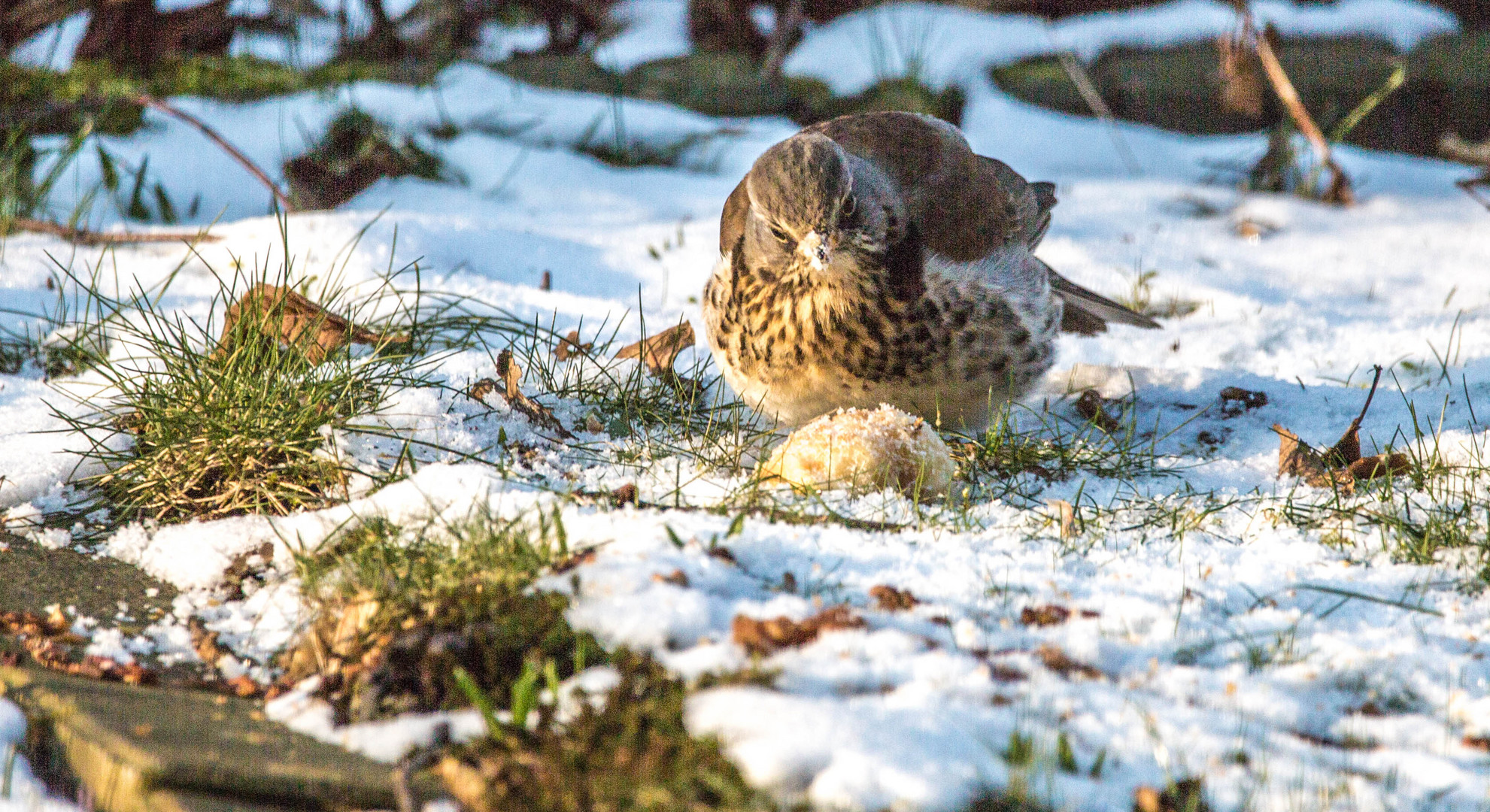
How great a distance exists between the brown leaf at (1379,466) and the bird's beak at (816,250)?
1463 millimetres

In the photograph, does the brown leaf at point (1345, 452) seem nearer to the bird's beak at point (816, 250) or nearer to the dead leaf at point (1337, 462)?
the dead leaf at point (1337, 462)

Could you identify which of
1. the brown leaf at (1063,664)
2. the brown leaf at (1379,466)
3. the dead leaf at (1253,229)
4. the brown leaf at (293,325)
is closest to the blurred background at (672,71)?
the dead leaf at (1253,229)

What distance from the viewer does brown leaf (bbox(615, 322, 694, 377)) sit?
3.82m

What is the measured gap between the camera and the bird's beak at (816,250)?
10.8 ft

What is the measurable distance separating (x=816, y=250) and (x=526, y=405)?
881 mm

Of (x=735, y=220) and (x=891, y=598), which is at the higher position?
(x=735, y=220)

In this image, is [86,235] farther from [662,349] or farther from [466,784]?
[466,784]

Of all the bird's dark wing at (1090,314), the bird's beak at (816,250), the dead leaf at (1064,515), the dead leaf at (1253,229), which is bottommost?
the dead leaf at (1064,515)

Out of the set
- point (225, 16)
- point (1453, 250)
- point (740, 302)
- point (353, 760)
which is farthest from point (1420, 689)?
point (225, 16)

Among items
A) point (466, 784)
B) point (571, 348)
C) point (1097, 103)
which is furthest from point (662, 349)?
point (1097, 103)

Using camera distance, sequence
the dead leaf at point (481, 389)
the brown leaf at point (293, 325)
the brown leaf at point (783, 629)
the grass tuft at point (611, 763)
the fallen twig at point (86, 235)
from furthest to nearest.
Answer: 1. the fallen twig at point (86, 235)
2. the dead leaf at point (481, 389)
3. the brown leaf at point (293, 325)
4. the brown leaf at point (783, 629)
5. the grass tuft at point (611, 763)

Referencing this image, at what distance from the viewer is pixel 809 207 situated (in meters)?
3.30

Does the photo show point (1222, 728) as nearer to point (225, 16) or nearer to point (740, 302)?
point (740, 302)

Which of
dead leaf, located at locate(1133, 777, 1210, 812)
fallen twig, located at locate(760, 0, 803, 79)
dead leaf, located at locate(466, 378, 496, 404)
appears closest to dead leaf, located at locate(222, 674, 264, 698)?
dead leaf, located at locate(466, 378, 496, 404)
